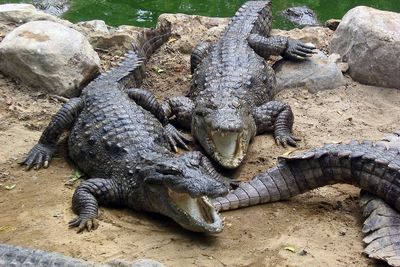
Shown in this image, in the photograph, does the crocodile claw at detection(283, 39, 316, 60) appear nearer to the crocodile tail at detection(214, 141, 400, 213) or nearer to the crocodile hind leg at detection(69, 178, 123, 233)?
the crocodile tail at detection(214, 141, 400, 213)

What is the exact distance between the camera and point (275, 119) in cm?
582

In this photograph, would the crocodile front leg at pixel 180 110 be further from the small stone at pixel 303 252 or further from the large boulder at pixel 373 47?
the small stone at pixel 303 252

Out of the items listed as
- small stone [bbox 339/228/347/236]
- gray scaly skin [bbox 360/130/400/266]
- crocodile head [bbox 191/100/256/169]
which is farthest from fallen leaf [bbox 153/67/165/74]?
small stone [bbox 339/228/347/236]

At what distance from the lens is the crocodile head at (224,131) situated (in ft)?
16.7

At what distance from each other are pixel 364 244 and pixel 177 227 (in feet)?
3.92

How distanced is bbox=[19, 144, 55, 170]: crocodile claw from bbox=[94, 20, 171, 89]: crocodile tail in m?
0.86

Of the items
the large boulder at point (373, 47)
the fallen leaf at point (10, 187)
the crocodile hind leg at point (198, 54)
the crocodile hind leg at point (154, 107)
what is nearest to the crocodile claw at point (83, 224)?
the fallen leaf at point (10, 187)

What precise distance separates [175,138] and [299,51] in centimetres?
179

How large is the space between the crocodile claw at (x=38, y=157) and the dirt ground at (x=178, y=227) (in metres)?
0.06

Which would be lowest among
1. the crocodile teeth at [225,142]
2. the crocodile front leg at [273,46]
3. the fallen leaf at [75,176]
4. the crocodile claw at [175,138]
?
the fallen leaf at [75,176]

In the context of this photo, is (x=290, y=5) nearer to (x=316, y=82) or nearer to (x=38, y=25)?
(x=316, y=82)

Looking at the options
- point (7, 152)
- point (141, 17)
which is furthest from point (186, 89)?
point (141, 17)

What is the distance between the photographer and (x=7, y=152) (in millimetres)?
5207

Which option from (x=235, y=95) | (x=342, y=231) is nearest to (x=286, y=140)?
(x=235, y=95)
